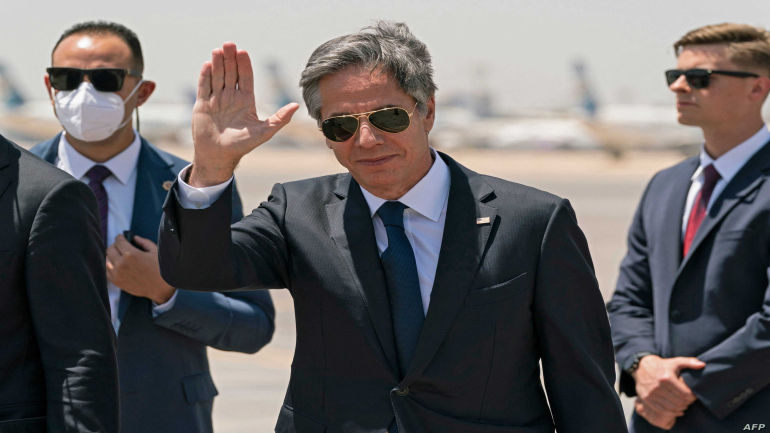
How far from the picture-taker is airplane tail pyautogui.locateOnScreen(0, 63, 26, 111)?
210 feet

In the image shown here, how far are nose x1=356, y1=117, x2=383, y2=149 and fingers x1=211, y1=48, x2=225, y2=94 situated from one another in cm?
36

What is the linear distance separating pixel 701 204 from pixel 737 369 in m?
0.65

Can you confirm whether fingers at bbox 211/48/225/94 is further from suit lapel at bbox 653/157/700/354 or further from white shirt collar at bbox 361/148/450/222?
suit lapel at bbox 653/157/700/354

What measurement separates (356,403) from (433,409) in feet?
0.61

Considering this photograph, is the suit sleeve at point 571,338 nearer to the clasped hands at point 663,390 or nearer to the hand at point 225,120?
the hand at point 225,120

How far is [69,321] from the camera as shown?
6.47 feet

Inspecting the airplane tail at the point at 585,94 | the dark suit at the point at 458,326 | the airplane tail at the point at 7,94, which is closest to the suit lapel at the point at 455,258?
the dark suit at the point at 458,326

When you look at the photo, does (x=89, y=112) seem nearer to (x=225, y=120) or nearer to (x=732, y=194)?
(x=225, y=120)

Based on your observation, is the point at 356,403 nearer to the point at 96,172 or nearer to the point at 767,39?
the point at 96,172

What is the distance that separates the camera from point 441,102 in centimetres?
7944

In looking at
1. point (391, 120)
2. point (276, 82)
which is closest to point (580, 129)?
point (276, 82)

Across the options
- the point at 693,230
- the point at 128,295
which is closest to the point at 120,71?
the point at 128,295

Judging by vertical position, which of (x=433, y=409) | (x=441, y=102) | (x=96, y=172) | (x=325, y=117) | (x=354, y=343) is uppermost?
(x=325, y=117)

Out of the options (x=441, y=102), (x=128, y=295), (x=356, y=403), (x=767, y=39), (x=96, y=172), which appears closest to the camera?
(x=356, y=403)
